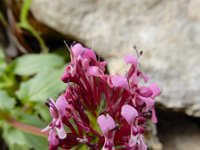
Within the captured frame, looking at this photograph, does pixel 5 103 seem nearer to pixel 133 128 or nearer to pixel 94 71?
pixel 94 71

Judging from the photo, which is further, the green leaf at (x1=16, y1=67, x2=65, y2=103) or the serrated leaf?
the green leaf at (x1=16, y1=67, x2=65, y2=103)

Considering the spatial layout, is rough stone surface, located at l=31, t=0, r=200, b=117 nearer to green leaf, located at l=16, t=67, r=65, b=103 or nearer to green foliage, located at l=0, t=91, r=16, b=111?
green leaf, located at l=16, t=67, r=65, b=103

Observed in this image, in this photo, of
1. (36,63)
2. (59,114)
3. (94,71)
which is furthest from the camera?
(36,63)

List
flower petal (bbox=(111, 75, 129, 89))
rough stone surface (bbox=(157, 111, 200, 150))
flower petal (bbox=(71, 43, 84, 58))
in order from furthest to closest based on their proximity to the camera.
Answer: rough stone surface (bbox=(157, 111, 200, 150)), flower petal (bbox=(71, 43, 84, 58)), flower petal (bbox=(111, 75, 129, 89))

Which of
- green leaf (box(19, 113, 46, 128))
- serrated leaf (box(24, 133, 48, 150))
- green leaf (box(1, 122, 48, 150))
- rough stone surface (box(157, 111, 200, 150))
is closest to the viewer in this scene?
serrated leaf (box(24, 133, 48, 150))

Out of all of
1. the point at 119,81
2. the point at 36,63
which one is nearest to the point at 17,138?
the point at 36,63

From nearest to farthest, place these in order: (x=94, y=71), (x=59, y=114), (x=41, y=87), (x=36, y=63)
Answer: (x=59, y=114), (x=94, y=71), (x=41, y=87), (x=36, y=63)

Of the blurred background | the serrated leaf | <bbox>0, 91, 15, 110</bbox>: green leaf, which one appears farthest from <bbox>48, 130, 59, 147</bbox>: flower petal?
<bbox>0, 91, 15, 110</bbox>: green leaf

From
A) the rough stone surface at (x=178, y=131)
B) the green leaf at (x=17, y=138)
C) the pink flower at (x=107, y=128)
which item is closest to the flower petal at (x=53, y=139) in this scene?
the pink flower at (x=107, y=128)

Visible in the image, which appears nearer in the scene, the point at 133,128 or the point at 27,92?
the point at 133,128
